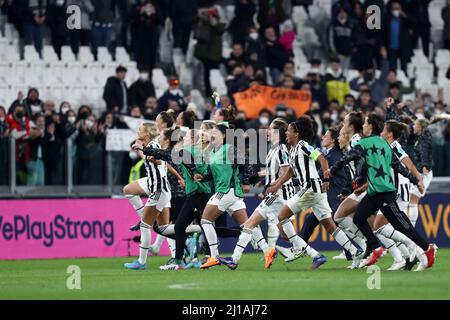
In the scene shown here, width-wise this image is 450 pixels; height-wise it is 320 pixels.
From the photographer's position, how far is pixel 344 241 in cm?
2008

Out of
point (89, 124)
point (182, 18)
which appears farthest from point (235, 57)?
point (89, 124)

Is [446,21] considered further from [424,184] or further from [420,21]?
[424,184]

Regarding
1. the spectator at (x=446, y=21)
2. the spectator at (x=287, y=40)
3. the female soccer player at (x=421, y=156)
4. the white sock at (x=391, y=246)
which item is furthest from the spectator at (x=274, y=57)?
the white sock at (x=391, y=246)

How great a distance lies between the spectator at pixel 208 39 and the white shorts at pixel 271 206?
1013cm

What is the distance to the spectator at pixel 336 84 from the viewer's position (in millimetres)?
31703

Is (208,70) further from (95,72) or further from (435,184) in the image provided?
(435,184)

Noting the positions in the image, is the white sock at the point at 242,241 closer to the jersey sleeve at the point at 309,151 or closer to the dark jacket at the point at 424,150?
the jersey sleeve at the point at 309,151

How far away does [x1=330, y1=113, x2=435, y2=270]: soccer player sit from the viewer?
18.2m

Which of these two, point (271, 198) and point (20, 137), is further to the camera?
point (20, 137)

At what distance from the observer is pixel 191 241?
2150cm

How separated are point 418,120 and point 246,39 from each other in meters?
8.50

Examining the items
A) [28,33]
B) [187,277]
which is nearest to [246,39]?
[28,33]

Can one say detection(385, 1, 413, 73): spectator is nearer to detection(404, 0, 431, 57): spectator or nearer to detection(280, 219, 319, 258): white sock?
detection(404, 0, 431, 57): spectator

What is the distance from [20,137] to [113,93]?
392cm
